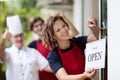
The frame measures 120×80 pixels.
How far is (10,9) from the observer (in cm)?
265

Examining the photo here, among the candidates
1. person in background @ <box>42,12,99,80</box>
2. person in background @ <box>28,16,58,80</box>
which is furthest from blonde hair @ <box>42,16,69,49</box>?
person in background @ <box>28,16,58,80</box>

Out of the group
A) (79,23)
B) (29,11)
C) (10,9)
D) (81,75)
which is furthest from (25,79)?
(29,11)

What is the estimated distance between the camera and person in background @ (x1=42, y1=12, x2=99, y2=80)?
1.25 meters

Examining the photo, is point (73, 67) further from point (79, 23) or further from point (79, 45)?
point (79, 23)

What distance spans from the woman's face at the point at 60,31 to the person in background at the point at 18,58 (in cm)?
34

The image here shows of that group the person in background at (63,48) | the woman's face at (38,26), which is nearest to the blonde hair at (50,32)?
the person in background at (63,48)

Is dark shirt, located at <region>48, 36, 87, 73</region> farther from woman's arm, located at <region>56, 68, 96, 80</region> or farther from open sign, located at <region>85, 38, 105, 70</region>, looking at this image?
open sign, located at <region>85, 38, 105, 70</region>

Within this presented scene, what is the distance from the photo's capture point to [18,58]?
157 centimetres

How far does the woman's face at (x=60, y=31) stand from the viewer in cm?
126
